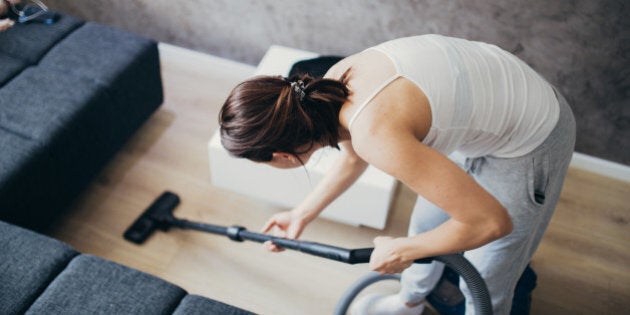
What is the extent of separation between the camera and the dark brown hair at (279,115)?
108 centimetres

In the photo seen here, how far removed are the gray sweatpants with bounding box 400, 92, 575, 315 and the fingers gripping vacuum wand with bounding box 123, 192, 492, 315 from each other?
0.13 metres

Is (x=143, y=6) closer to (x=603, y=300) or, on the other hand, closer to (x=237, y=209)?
(x=237, y=209)

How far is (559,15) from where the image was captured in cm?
183

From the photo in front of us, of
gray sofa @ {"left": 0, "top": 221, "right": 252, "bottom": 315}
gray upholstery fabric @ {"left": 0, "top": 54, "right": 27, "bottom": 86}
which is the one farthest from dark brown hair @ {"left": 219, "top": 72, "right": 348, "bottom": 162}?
gray upholstery fabric @ {"left": 0, "top": 54, "right": 27, "bottom": 86}

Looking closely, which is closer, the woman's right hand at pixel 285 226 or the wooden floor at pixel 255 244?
the woman's right hand at pixel 285 226

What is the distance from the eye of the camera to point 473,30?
6.50 ft

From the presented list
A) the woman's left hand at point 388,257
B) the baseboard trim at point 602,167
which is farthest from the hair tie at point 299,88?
the baseboard trim at point 602,167

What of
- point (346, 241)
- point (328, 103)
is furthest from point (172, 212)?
point (328, 103)

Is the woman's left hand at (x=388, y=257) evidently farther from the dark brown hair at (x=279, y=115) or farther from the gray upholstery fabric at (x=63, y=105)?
the gray upholstery fabric at (x=63, y=105)

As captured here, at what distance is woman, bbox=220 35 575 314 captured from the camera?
0.98 metres

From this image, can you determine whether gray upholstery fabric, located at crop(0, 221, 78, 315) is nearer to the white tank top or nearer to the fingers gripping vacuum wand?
the fingers gripping vacuum wand

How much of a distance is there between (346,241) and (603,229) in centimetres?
94

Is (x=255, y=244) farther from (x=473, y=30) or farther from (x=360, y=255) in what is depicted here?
(x=473, y=30)

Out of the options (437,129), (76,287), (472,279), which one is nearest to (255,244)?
(76,287)
